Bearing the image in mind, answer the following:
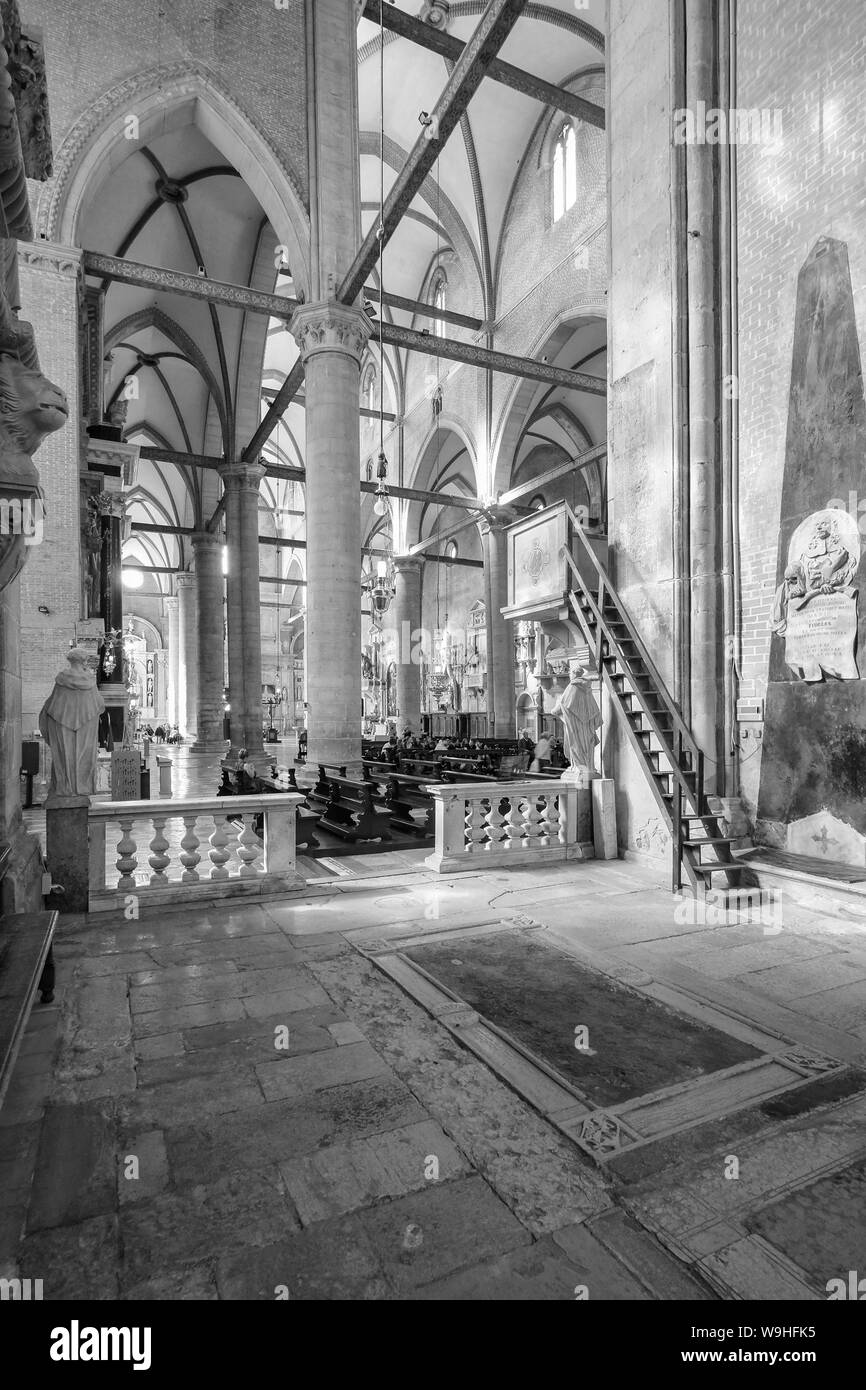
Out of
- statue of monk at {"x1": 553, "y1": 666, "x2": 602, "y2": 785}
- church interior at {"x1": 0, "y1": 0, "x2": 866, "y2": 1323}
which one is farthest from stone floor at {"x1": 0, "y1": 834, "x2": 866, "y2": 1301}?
statue of monk at {"x1": 553, "y1": 666, "x2": 602, "y2": 785}

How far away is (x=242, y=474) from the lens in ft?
67.3

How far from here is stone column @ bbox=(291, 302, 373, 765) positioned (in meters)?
12.6

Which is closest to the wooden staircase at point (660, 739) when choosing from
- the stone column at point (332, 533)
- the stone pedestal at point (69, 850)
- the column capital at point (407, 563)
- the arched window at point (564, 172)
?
the stone pedestal at point (69, 850)

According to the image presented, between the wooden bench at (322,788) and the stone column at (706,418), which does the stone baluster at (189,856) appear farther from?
the stone column at (706,418)

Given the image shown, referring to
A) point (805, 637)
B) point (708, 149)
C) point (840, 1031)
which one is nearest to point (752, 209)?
point (708, 149)

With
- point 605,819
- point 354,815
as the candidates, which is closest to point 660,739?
point 605,819

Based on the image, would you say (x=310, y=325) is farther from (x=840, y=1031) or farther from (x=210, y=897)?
(x=840, y=1031)

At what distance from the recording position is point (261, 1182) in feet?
7.73

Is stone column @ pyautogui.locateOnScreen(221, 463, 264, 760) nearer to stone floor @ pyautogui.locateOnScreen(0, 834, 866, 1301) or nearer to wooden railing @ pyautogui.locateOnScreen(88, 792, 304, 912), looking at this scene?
wooden railing @ pyautogui.locateOnScreen(88, 792, 304, 912)

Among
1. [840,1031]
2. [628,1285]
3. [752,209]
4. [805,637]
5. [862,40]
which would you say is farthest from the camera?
[752,209]

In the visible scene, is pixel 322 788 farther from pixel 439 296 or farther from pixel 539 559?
pixel 439 296

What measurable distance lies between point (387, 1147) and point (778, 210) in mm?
8178

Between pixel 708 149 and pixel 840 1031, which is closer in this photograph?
pixel 840 1031

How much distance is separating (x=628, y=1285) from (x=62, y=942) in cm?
436
